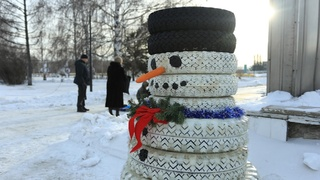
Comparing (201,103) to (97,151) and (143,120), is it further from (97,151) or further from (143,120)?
(97,151)

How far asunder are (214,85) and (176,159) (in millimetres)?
478

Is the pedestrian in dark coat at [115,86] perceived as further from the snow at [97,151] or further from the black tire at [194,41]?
the black tire at [194,41]

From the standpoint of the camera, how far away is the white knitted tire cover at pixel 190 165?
161 cm

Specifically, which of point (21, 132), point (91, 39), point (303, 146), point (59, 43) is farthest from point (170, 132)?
point (59, 43)

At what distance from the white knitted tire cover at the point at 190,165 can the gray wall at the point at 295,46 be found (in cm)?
275

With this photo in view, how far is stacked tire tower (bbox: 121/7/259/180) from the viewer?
163 centimetres

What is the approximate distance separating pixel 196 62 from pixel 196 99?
0.22 meters

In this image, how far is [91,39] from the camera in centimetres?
1611

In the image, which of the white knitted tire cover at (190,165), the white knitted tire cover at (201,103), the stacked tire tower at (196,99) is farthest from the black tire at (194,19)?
the white knitted tire cover at (190,165)

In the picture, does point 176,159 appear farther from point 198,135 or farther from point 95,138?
point 95,138

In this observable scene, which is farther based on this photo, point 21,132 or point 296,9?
point 21,132

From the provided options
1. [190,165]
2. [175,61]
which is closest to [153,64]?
[175,61]

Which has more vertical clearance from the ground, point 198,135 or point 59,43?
point 59,43

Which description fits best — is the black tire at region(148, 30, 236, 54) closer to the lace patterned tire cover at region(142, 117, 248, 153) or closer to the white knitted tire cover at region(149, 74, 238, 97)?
the white knitted tire cover at region(149, 74, 238, 97)
